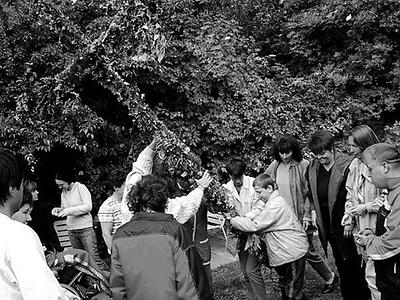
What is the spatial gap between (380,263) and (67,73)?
17.8 ft

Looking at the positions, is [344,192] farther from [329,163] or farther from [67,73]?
[67,73]

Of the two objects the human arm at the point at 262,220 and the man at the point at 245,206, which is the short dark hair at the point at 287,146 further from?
the human arm at the point at 262,220

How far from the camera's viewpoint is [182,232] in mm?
3291

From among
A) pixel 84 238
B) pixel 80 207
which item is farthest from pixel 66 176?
pixel 84 238

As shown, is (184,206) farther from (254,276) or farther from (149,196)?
(254,276)

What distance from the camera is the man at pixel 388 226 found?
11.0 ft

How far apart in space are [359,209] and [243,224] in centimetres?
104

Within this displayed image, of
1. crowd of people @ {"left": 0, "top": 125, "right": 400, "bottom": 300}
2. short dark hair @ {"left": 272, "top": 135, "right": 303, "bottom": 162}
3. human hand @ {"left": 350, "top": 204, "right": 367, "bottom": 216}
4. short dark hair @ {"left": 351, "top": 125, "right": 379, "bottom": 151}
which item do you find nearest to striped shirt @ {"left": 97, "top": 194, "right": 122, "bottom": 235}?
crowd of people @ {"left": 0, "top": 125, "right": 400, "bottom": 300}

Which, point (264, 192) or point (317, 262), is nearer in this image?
point (264, 192)

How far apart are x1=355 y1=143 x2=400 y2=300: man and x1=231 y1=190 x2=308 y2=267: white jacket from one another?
1481mm

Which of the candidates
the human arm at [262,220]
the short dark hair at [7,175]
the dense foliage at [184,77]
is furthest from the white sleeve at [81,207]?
the short dark hair at [7,175]

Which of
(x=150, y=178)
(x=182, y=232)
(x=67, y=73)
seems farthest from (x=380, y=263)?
(x=67, y=73)

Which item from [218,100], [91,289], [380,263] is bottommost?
[91,289]

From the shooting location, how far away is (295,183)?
559 centimetres
